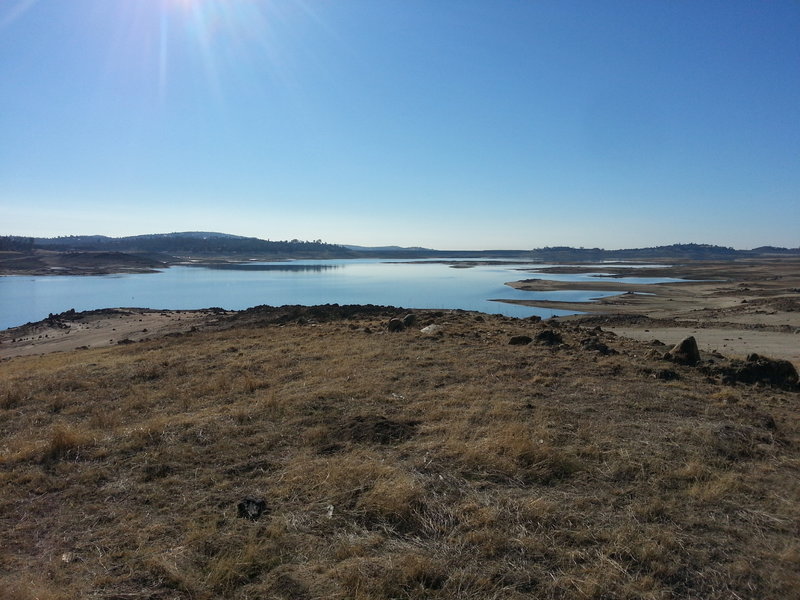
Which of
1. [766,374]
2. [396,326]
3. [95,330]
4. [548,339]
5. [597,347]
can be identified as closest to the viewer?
[766,374]

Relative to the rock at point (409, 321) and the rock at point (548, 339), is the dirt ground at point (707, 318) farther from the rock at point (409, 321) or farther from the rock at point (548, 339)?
the rock at point (409, 321)

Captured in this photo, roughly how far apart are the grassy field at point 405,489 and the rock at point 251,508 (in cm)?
5

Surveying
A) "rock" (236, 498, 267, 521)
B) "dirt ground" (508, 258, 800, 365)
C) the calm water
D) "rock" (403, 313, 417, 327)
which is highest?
"rock" (403, 313, 417, 327)

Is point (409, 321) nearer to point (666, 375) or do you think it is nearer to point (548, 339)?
point (548, 339)

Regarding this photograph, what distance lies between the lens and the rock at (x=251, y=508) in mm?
4418

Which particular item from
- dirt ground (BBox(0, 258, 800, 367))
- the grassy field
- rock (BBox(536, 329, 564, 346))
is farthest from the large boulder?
dirt ground (BBox(0, 258, 800, 367))

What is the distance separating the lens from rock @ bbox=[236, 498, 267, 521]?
442cm

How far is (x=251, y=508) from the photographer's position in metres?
4.48

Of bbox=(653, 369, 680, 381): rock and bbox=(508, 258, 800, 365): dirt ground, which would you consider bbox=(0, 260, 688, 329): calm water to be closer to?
bbox=(508, 258, 800, 365): dirt ground

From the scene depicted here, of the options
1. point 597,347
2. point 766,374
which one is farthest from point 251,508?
point 766,374

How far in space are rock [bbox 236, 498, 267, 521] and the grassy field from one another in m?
0.05

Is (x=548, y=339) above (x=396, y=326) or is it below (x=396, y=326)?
above

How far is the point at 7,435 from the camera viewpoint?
7035 millimetres

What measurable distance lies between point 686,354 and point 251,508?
10763mm
